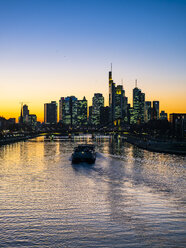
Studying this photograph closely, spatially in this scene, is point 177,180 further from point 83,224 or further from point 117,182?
point 83,224

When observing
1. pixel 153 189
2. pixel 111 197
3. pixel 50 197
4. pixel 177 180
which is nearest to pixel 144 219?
pixel 111 197

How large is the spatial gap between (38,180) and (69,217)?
1717 centimetres

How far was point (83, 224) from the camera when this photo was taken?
57.1 ft

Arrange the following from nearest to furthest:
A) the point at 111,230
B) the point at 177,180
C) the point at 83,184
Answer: the point at 111,230, the point at 83,184, the point at 177,180

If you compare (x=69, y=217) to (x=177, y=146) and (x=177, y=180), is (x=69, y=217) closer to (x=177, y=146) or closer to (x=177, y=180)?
(x=177, y=180)

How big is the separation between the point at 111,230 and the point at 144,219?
9.23 ft

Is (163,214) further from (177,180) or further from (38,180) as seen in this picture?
(38,180)

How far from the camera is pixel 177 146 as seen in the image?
78.2 m

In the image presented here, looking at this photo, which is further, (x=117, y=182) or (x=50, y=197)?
(x=117, y=182)

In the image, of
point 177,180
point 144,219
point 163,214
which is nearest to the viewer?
point 144,219

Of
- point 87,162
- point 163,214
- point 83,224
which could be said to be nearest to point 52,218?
point 83,224

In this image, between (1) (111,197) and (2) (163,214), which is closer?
(2) (163,214)

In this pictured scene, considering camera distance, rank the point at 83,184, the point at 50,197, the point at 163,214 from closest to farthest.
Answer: the point at 163,214, the point at 50,197, the point at 83,184

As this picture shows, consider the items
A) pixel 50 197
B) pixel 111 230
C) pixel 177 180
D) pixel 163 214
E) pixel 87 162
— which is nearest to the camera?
pixel 111 230
